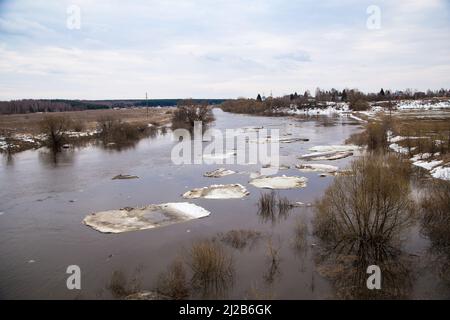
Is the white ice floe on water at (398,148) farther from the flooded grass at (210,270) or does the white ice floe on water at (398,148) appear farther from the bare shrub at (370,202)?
the flooded grass at (210,270)

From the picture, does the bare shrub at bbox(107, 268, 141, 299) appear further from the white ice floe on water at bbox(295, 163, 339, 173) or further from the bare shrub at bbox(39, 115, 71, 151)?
the bare shrub at bbox(39, 115, 71, 151)

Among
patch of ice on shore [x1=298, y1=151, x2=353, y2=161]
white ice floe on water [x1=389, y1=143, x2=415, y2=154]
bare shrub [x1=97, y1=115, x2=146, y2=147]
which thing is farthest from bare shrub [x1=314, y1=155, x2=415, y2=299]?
bare shrub [x1=97, y1=115, x2=146, y2=147]

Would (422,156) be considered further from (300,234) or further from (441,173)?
(300,234)

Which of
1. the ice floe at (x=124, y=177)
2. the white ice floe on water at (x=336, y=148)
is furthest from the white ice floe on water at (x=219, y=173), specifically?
the white ice floe on water at (x=336, y=148)

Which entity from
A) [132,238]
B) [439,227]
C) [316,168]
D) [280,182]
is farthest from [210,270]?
[316,168]

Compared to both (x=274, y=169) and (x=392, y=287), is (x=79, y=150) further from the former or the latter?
(x=392, y=287)

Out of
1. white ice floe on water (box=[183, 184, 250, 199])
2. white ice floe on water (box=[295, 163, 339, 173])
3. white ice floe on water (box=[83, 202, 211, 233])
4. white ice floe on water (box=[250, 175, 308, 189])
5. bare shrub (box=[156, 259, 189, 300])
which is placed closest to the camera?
bare shrub (box=[156, 259, 189, 300])
